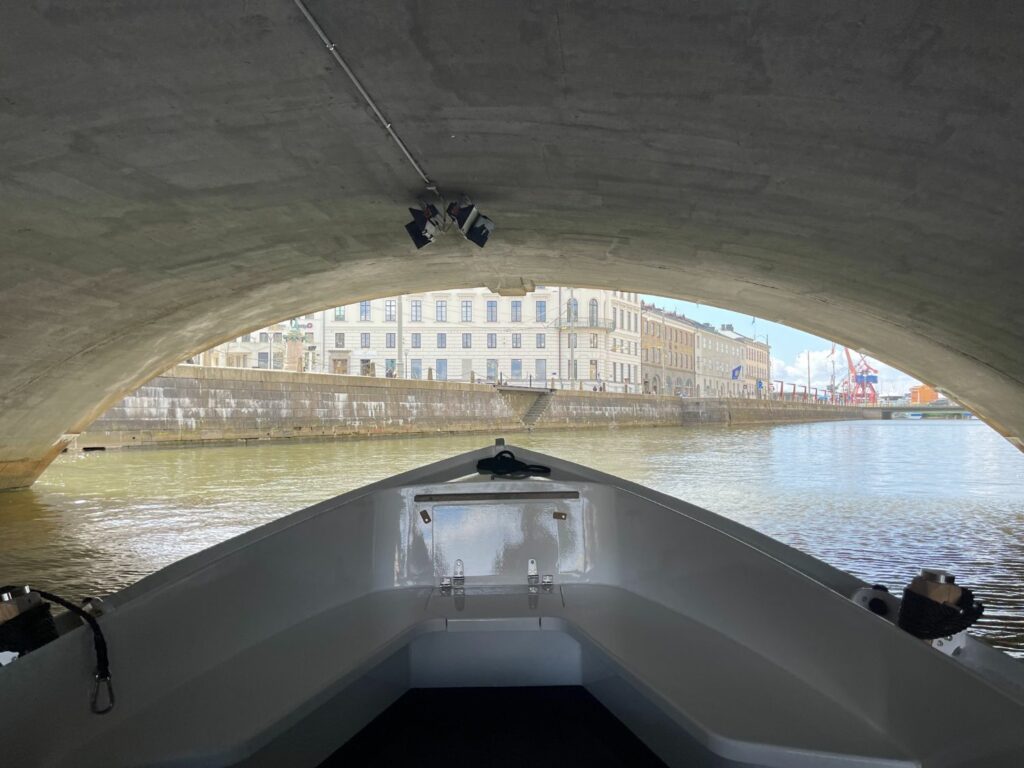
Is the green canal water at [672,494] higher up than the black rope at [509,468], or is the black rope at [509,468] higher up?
the black rope at [509,468]

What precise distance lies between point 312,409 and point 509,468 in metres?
26.0

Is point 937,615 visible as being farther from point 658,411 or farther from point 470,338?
point 470,338

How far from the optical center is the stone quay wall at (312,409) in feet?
76.3

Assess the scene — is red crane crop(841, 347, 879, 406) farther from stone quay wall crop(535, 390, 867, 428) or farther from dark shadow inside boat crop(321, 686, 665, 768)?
dark shadow inside boat crop(321, 686, 665, 768)

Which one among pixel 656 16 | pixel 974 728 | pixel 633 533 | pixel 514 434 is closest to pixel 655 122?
pixel 656 16

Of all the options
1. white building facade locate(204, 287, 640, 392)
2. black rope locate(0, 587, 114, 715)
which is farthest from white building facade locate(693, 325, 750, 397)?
black rope locate(0, 587, 114, 715)

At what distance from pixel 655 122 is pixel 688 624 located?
2.97 metres

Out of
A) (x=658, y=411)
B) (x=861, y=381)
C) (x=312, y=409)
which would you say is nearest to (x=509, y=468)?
(x=312, y=409)

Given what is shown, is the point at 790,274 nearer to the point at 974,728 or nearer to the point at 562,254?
the point at 562,254

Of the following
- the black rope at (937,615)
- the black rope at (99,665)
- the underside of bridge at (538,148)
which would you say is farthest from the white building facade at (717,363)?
the black rope at (99,665)

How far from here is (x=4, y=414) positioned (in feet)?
36.9

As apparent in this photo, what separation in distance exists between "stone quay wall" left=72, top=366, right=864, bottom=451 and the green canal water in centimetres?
137

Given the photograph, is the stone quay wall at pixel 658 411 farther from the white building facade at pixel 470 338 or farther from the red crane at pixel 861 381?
the red crane at pixel 861 381

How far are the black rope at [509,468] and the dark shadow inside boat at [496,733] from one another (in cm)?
107
